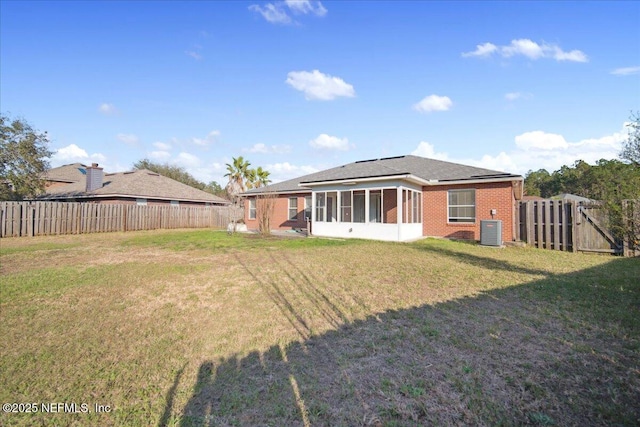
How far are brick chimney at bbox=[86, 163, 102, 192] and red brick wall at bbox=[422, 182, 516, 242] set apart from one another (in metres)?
24.6

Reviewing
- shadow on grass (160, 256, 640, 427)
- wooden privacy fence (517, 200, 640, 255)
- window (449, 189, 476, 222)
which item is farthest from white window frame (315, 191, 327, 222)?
shadow on grass (160, 256, 640, 427)

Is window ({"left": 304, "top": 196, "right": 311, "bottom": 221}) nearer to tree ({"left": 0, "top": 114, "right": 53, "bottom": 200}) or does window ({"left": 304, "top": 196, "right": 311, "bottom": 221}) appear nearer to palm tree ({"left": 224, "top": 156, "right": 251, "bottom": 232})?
tree ({"left": 0, "top": 114, "right": 53, "bottom": 200})

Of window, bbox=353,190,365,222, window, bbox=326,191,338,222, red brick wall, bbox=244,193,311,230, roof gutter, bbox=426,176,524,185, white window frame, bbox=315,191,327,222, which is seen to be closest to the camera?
roof gutter, bbox=426,176,524,185

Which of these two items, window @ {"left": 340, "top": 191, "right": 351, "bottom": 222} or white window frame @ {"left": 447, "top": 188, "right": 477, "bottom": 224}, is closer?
white window frame @ {"left": 447, "top": 188, "right": 477, "bottom": 224}

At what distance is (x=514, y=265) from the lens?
7.98 m

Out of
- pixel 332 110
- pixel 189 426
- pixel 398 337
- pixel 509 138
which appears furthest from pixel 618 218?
pixel 332 110

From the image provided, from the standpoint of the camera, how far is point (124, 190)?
22.7 meters

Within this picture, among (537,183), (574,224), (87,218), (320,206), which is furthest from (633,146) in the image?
(537,183)

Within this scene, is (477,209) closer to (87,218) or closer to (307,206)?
(307,206)

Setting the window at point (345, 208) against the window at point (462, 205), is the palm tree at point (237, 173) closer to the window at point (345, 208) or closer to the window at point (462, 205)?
the window at point (345, 208)

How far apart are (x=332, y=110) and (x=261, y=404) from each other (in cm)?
1966

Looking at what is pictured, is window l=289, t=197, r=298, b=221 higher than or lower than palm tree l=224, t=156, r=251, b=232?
lower

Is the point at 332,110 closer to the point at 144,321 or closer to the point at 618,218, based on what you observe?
the point at 618,218

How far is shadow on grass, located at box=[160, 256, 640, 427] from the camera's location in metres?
2.31
